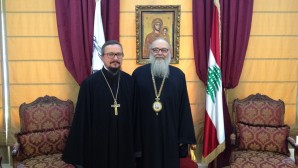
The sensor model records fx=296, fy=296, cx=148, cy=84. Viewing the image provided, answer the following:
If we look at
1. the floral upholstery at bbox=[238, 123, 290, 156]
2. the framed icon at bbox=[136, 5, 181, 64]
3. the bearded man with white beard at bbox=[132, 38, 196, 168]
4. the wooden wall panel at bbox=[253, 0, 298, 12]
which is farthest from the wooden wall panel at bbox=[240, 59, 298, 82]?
the bearded man with white beard at bbox=[132, 38, 196, 168]

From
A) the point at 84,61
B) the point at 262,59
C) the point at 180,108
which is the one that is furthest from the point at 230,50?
the point at 84,61

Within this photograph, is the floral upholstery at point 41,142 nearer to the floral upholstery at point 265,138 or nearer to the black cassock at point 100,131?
the black cassock at point 100,131

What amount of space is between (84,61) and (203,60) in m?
1.57

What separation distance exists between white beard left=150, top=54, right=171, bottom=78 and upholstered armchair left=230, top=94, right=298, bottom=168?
1.22m

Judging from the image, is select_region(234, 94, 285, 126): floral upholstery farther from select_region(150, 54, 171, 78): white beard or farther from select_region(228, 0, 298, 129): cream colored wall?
select_region(150, 54, 171, 78): white beard

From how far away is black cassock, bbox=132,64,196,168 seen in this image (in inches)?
118

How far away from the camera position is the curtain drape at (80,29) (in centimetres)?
378

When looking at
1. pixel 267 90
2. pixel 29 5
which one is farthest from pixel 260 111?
pixel 29 5

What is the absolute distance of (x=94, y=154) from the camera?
2.87 metres

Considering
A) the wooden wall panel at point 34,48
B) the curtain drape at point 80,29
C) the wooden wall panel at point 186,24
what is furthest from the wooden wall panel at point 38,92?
the wooden wall panel at point 186,24

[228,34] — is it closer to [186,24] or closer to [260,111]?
[186,24]

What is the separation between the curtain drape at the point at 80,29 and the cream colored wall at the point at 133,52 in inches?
6.6

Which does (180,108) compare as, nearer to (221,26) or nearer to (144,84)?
(144,84)

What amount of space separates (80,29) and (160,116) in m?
1.64
